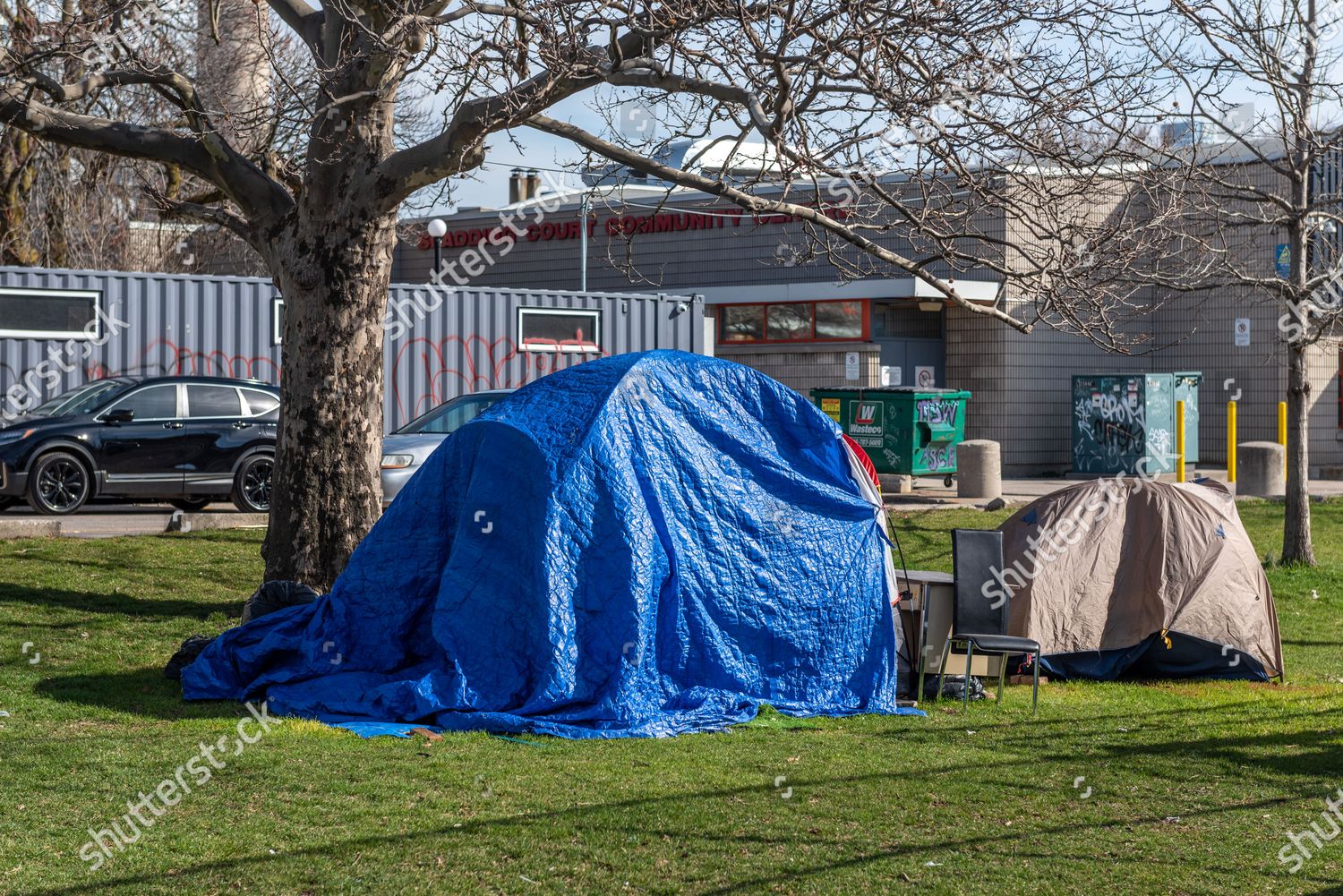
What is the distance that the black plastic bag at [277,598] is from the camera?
9.55 meters

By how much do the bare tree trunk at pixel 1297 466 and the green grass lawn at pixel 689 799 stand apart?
6.11 metres

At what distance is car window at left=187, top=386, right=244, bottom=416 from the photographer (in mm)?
16641

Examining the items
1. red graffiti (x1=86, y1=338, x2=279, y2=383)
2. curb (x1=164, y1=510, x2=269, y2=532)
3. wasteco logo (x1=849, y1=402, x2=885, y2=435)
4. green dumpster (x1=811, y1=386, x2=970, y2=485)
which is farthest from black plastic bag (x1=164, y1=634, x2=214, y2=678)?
wasteco logo (x1=849, y1=402, x2=885, y2=435)

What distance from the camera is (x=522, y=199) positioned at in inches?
1372

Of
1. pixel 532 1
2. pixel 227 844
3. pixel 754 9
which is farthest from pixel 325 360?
pixel 227 844

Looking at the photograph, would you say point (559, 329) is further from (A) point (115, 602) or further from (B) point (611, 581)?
(B) point (611, 581)

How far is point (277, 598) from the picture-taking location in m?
9.58

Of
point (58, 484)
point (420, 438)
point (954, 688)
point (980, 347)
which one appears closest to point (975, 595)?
point (954, 688)

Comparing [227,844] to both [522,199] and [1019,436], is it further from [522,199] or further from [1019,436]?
[522,199]

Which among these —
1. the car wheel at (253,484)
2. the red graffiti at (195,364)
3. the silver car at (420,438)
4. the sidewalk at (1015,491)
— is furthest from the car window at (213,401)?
the sidewalk at (1015,491)

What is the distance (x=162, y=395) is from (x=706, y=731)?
10723 mm

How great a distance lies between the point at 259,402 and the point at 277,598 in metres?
8.00

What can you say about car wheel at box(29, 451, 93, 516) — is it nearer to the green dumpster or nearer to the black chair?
the black chair

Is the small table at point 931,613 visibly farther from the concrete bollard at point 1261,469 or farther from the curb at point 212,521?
the concrete bollard at point 1261,469
